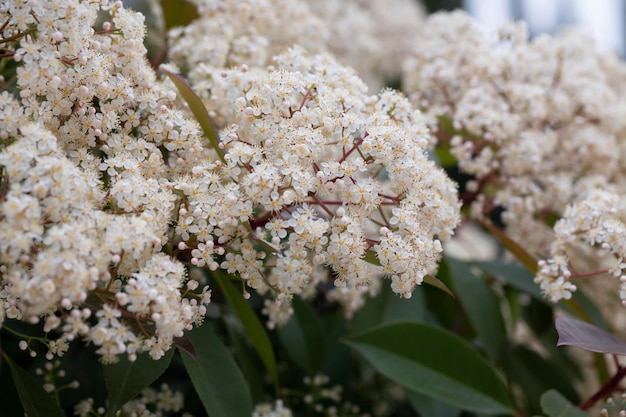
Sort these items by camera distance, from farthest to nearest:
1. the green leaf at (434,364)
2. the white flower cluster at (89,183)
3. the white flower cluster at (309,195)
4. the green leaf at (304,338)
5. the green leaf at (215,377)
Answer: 1. the green leaf at (304,338)
2. the green leaf at (434,364)
3. the green leaf at (215,377)
4. the white flower cluster at (309,195)
5. the white flower cluster at (89,183)

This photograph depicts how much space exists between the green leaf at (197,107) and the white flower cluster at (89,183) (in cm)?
4

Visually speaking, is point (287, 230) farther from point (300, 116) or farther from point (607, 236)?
point (607, 236)

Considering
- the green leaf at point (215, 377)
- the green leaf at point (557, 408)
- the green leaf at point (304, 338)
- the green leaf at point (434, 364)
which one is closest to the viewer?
the green leaf at point (215, 377)

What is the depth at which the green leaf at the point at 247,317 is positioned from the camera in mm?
1147

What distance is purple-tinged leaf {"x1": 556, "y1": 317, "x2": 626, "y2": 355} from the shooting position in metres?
1.01

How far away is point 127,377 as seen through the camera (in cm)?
96

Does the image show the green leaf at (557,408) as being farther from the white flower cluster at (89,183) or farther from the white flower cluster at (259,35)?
the white flower cluster at (259,35)

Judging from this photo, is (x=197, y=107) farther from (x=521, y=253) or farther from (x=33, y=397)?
(x=521, y=253)

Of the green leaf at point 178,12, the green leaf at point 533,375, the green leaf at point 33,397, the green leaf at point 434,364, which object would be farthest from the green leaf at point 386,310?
the green leaf at point 178,12

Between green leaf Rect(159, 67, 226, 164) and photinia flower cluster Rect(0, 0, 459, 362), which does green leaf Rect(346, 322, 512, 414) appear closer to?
photinia flower cluster Rect(0, 0, 459, 362)

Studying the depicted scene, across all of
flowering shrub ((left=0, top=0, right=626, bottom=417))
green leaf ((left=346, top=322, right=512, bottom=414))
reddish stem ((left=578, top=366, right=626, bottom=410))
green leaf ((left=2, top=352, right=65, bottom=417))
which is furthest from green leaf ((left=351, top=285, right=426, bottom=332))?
green leaf ((left=2, top=352, right=65, bottom=417))

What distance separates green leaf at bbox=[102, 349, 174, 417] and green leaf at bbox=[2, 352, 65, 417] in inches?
4.1

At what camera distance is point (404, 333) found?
1.29 m

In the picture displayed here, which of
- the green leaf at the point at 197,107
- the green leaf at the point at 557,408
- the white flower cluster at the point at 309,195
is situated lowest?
the green leaf at the point at 557,408
